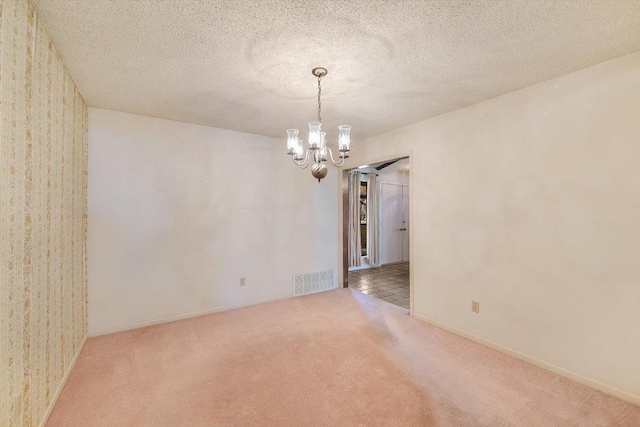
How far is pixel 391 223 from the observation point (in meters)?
7.09

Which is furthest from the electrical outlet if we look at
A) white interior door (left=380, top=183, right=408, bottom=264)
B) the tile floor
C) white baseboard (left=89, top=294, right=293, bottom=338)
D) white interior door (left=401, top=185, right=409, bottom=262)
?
white interior door (left=401, top=185, right=409, bottom=262)

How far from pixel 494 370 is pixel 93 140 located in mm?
4468

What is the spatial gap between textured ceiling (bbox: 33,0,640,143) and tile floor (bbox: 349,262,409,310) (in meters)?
2.87

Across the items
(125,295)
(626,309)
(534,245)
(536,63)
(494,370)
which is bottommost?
(494,370)

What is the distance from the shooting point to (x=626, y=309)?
198 centimetres

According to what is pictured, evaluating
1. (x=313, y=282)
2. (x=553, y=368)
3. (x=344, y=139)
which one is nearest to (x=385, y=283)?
(x=313, y=282)

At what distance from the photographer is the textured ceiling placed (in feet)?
5.09

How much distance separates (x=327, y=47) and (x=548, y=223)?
231 centimetres

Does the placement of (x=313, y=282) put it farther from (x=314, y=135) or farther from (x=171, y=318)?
(x=314, y=135)

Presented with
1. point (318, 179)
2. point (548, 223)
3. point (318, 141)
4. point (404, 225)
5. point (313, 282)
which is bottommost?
point (313, 282)

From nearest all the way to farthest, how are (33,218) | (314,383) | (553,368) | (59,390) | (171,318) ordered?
(33,218)
(59,390)
(314,383)
(553,368)
(171,318)

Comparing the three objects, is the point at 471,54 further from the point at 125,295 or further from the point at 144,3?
the point at 125,295

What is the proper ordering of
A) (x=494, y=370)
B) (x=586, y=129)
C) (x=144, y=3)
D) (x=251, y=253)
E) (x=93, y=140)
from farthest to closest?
1. (x=251, y=253)
2. (x=93, y=140)
3. (x=494, y=370)
4. (x=586, y=129)
5. (x=144, y=3)

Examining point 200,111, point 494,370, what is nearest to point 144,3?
point 200,111
